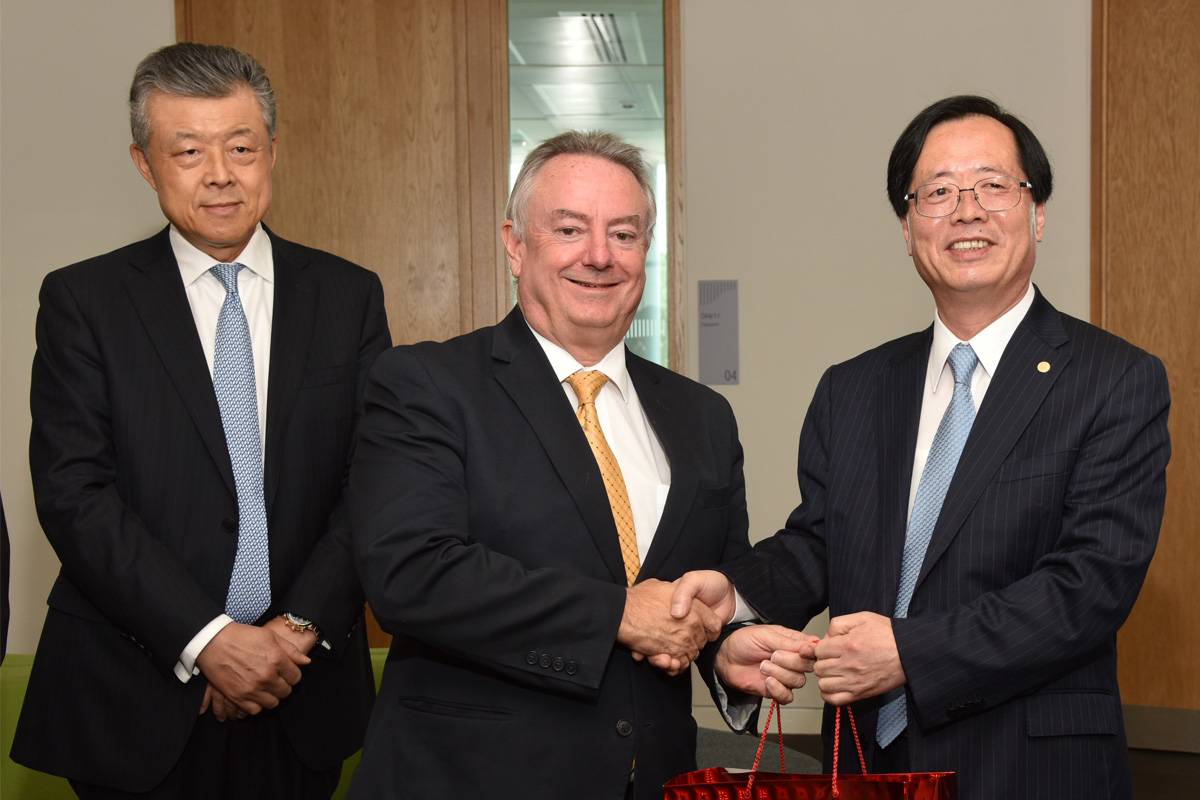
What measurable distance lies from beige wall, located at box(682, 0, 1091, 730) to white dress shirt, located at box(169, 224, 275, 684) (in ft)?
8.64

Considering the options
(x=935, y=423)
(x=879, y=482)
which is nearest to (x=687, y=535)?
(x=879, y=482)

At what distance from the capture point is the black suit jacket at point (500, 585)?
1.63 metres

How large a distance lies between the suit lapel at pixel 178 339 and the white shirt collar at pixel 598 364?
2.16 ft

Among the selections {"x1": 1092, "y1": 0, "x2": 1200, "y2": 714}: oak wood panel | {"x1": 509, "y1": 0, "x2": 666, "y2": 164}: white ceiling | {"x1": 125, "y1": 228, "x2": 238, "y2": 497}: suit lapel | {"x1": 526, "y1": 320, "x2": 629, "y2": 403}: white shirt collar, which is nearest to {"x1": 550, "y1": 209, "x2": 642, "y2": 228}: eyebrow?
{"x1": 526, "y1": 320, "x2": 629, "y2": 403}: white shirt collar

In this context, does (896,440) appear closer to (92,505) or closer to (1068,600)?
(1068,600)

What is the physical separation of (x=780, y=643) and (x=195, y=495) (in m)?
1.16

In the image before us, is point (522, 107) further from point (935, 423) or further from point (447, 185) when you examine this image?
point (935, 423)

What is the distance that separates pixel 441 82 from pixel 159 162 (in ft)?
8.57

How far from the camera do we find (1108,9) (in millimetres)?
4402

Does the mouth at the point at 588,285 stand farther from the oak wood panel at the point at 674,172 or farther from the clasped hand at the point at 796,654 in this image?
the oak wood panel at the point at 674,172

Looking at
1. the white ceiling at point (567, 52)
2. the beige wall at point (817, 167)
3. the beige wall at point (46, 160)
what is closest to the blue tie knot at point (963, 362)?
the beige wall at point (817, 167)

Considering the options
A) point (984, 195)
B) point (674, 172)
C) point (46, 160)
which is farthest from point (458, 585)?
point (46, 160)

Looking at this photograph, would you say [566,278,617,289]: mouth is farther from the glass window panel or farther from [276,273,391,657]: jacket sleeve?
the glass window panel

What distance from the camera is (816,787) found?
5.15ft
